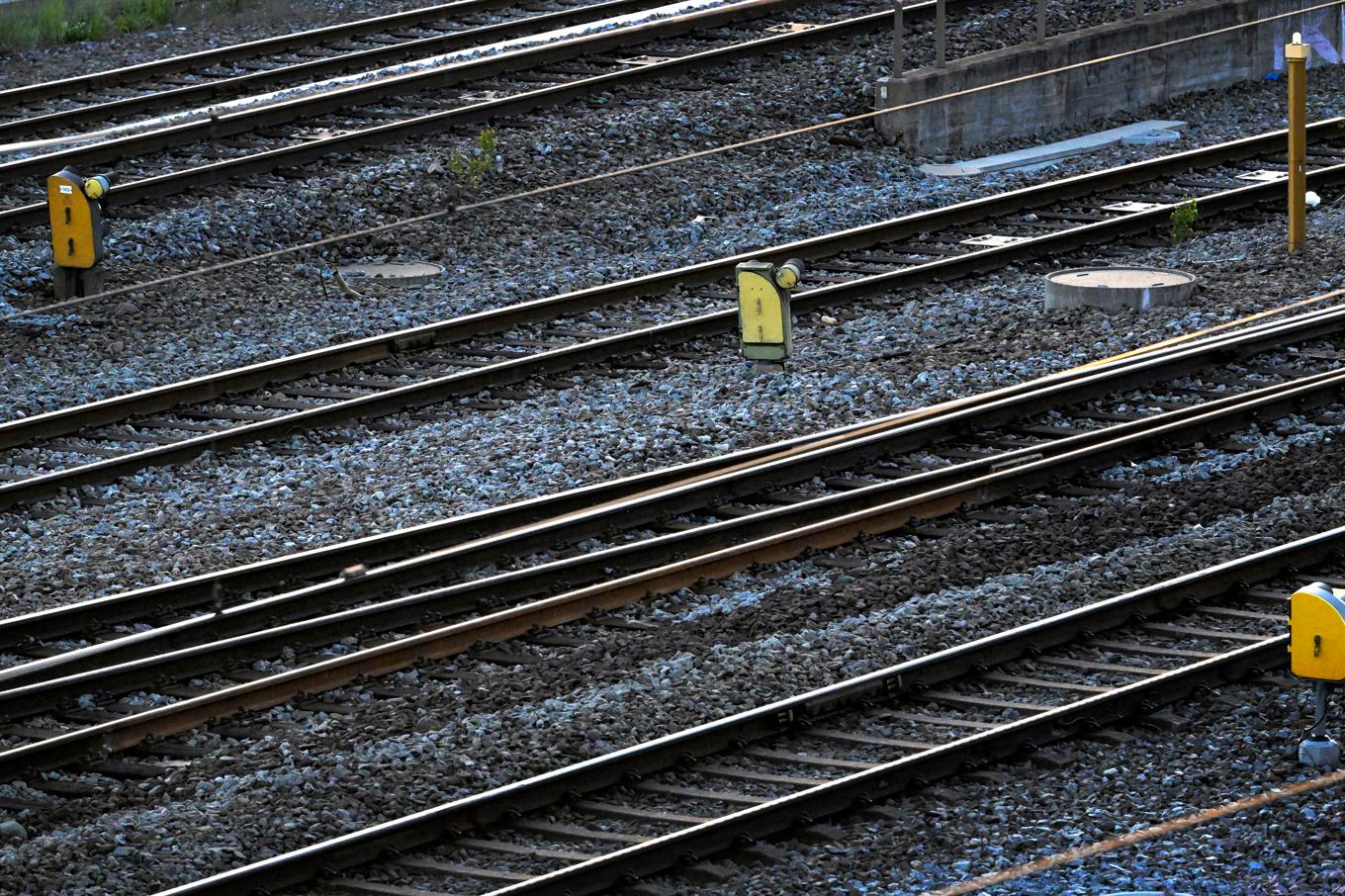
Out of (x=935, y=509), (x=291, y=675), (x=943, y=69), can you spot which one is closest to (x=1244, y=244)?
(x=943, y=69)

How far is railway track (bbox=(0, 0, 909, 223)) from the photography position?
1712 centimetres

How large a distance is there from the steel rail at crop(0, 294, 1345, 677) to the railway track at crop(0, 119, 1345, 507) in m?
2.24

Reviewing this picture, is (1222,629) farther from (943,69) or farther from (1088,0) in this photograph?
(1088,0)

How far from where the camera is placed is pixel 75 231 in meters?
15.4

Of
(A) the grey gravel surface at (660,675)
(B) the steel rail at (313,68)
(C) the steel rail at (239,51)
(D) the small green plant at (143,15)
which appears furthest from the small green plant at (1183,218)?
(D) the small green plant at (143,15)

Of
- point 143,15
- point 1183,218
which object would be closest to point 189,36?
point 143,15

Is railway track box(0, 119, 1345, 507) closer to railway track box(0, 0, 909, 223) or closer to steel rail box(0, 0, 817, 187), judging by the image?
railway track box(0, 0, 909, 223)

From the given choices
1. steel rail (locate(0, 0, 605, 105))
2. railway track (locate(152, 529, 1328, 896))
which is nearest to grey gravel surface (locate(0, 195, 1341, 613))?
railway track (locate(152, 529, 1328, 896))

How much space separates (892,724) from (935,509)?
2.48 m

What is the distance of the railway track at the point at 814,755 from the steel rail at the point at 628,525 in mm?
1843

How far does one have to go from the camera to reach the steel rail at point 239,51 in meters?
18.9

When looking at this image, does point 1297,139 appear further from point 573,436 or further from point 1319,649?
point 1319,649

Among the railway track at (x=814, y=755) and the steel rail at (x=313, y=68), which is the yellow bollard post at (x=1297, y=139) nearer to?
the railway track at (x=814, y=755)

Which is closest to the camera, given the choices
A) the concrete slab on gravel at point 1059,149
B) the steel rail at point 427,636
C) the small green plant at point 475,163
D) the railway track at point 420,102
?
the steel rail at point 427,636
